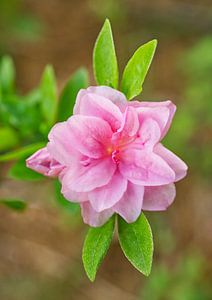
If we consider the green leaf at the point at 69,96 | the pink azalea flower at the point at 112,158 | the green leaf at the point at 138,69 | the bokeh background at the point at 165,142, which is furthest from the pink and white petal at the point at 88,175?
the bokeh background at the point at 165,142

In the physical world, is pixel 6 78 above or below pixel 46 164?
below

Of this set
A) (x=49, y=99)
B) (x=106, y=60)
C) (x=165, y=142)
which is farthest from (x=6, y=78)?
(x=165, y=142)

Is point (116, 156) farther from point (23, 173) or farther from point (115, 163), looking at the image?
point (23, 173)

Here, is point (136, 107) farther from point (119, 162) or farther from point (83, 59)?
point (83, 59)

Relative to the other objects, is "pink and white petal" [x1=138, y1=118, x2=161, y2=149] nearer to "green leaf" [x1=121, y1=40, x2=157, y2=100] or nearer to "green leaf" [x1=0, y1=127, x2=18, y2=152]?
"green leaf" [x1=121, y1=40, x2=157, y2=100]

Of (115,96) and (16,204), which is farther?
(16,204)

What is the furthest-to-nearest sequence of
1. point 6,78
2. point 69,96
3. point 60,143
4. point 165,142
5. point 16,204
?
point 165,142, point 6,78, point 69,96, point 16,204, point 60,143

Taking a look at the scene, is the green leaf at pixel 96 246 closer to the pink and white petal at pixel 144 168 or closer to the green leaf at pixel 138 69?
the pink and white petal at pixel 144 168
